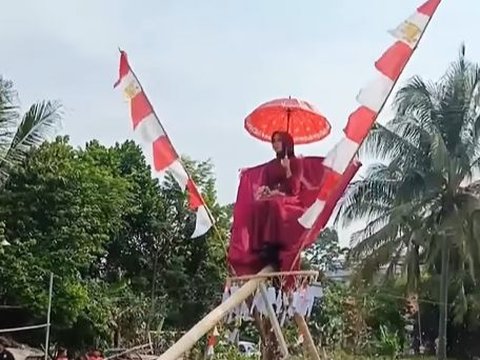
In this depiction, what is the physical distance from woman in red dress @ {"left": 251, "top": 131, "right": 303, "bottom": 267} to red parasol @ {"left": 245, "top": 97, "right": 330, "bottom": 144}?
0.40ft

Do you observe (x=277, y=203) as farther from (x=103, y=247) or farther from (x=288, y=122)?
(x=103, y=247)

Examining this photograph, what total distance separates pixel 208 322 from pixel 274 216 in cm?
71

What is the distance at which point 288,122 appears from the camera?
16.2 feet

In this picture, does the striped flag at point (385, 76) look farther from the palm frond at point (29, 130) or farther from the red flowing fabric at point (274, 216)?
the palm frond at point (29, 130)

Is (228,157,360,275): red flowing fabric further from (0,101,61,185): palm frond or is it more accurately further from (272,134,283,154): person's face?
(0,101,61,185): palm frond

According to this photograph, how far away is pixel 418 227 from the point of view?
61.0 feet

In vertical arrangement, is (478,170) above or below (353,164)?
above

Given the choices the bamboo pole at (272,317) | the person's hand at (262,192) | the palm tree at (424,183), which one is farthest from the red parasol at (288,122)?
the palm tree at (424,183)

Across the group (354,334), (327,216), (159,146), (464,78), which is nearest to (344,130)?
(327,216)

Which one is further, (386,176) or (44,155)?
(386,176)

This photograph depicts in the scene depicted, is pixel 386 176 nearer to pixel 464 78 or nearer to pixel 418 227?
pixel 418 227

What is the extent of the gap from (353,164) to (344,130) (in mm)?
181

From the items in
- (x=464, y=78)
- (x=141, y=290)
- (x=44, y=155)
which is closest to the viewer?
(x=44, y=155)

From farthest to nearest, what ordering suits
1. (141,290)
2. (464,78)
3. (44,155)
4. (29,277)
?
(141,290) < (464,78) < (44,155) < (29,277)
